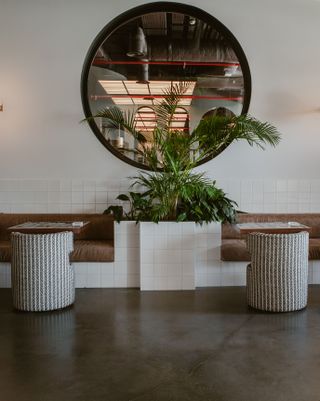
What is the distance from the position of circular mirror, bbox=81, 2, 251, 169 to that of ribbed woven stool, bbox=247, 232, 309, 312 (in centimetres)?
229

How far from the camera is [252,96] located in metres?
6.02

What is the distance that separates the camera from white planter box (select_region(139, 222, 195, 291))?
5.15 meters

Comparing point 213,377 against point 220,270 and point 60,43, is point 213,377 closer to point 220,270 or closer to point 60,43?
point 220,270

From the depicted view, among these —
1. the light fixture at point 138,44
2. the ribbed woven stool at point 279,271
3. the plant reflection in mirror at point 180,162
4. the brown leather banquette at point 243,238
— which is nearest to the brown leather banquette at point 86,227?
the plant reflection in mirror at point 180,162

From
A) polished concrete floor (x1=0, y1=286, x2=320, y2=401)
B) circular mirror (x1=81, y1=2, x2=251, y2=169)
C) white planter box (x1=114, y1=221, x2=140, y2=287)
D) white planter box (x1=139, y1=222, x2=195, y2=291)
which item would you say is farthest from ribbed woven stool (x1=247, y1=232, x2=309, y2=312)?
circular mirror (x1=81, y1=2, x2=251, y2=169)

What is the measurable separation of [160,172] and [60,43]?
2128mm

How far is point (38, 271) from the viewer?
433cm

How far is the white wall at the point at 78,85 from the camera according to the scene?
5824 millimetres

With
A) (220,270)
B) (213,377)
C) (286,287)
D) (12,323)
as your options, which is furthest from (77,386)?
(220,270)

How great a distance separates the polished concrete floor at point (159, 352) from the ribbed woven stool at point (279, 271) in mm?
145

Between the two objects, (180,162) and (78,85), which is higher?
(78,85)

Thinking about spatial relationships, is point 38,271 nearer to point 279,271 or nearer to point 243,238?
point 279,271

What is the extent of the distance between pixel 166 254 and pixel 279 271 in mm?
1363

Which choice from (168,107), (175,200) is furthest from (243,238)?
(168,107)
